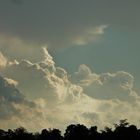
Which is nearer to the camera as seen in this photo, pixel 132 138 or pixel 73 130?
pixel 132 138

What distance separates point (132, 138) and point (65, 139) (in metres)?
32.5

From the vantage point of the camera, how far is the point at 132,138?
593ft

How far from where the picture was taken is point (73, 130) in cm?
19875

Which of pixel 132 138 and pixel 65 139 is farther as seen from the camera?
pixel 65 139

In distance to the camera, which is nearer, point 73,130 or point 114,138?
point 114,138

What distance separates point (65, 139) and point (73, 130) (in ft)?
17.5

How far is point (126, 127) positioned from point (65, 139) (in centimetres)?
2771

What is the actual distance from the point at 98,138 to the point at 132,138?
14792 mm

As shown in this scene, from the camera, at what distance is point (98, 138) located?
614 ft

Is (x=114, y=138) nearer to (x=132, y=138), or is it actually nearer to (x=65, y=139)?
(x=132, y=138)

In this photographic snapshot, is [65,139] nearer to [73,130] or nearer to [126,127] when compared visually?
[73,130]

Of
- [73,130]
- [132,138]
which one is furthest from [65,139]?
[132,138]

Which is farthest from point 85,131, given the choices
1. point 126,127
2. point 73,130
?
point 126,127

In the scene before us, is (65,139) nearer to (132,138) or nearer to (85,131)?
(85,131)
